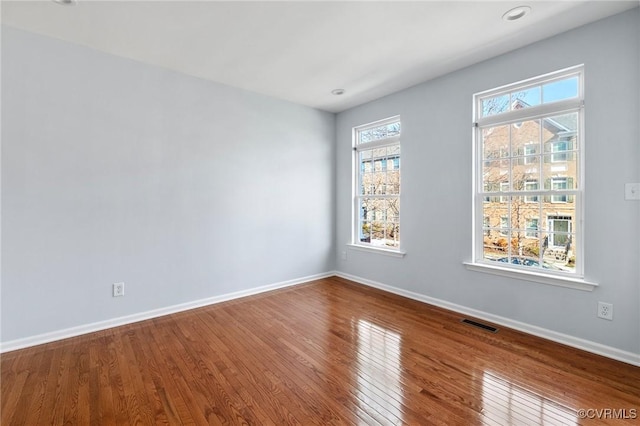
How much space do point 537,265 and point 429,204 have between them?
124 cm

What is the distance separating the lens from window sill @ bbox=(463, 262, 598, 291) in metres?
2.49

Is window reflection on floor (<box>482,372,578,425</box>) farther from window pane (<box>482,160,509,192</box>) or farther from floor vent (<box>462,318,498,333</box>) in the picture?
window pane (<box>482,160,509,192</box>)

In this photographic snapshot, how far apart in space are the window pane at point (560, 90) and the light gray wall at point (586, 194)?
130 mm

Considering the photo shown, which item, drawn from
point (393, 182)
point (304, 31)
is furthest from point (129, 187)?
point (393, 182)

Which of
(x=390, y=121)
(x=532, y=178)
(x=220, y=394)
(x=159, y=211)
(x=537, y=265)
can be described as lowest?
(x=220, y=394)

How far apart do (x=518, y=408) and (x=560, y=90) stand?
2633mm

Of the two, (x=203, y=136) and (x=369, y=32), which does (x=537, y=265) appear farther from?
(x=203, y=136)

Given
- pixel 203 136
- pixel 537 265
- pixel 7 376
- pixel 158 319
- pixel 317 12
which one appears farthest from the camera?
pixel 203 136

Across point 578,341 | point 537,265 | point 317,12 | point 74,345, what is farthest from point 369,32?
point 74,345

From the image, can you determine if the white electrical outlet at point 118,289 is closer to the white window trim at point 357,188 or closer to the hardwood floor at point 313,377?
the hardwood floor at point 313,377

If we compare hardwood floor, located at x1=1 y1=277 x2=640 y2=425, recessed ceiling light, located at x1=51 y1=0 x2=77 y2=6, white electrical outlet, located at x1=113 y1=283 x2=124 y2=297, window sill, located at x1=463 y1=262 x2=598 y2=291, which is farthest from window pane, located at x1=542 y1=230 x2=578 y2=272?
recessed ceiling light, located at x1=51 y1=0 x2=77 y2=6

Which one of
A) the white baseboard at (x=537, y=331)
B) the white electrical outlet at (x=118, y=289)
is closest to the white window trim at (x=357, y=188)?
the white baseboard at (x=537, y=331)

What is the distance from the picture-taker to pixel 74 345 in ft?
8.52

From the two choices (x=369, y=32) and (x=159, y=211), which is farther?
(x=159, y=211)
